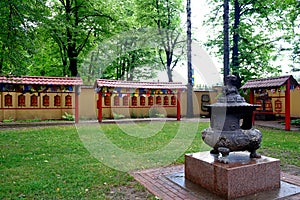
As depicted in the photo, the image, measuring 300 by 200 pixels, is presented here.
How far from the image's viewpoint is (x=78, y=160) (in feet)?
19.0

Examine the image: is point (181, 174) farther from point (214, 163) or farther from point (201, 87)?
point (201, 87)

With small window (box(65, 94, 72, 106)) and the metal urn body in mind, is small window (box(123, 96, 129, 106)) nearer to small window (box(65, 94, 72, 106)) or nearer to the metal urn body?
small window (box(65, 94, 72, 106))

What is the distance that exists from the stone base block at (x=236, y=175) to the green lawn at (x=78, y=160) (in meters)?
1.08

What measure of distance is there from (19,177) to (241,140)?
12.5 feet

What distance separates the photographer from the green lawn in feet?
13.2

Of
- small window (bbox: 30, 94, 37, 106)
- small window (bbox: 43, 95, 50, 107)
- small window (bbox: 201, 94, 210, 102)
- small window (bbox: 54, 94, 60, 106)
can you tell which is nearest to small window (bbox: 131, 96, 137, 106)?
small window (bbox: 54, 94, 60, 106)

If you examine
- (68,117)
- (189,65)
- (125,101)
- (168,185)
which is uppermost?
(189,65)

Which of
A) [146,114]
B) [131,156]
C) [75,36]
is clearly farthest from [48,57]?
[131,156]

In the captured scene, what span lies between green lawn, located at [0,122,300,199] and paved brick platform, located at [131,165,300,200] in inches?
9.5

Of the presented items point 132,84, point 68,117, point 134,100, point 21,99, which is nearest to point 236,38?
point 132,84

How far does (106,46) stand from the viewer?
18500 mm

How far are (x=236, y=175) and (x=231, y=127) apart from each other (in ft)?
2.55

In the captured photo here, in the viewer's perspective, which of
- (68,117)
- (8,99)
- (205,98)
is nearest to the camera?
(8,99)

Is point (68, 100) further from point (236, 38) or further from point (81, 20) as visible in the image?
point (236, 38)
